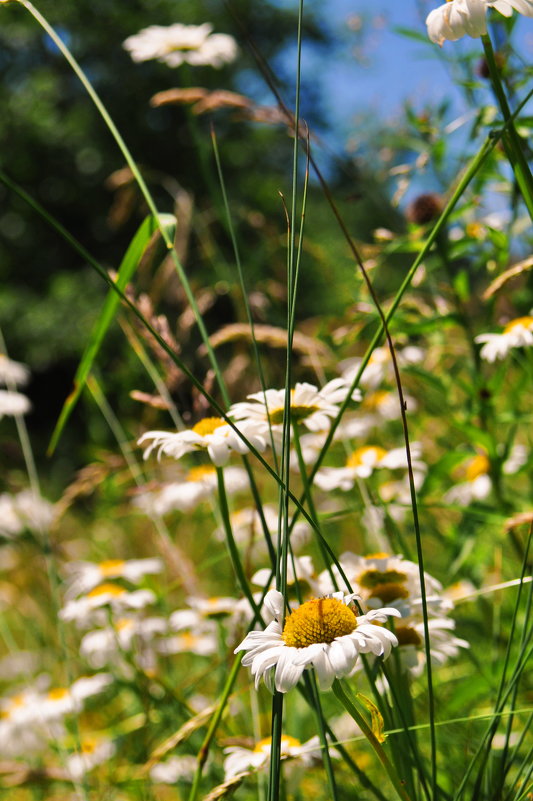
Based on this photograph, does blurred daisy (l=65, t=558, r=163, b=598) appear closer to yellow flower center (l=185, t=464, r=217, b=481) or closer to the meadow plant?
the meadow plant

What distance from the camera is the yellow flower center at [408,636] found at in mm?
593

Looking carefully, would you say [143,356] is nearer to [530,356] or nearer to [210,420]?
[210,420]

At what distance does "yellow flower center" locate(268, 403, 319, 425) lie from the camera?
0.64m

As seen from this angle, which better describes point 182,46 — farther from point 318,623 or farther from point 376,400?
point 318,623

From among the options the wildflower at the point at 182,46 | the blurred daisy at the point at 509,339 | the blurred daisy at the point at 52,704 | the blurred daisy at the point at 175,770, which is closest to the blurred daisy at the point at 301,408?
the blurred daisy at the point at 509,339

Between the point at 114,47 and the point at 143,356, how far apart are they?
927cm

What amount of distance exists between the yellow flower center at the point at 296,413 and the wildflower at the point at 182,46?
911mm

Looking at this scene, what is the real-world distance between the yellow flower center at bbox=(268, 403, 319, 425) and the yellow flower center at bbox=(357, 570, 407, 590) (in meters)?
0.13

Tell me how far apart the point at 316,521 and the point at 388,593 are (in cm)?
9

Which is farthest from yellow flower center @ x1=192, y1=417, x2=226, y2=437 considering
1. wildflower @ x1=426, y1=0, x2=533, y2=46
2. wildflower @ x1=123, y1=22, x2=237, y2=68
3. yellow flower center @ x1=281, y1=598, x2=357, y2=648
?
wildflower @ x1=123, y1=22, x2=237, y2=68

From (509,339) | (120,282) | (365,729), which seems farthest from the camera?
(509,339)

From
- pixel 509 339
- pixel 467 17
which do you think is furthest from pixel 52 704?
pixel 467 17

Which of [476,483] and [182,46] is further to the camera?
[182,46]

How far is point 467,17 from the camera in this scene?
0.52m
